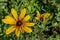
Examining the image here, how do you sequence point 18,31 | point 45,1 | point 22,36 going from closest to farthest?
point 18,31 < point 22,36 < point 45,1

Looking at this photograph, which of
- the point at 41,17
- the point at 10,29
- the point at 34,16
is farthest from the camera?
the point at 34,16

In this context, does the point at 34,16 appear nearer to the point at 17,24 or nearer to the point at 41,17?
the point at 41,17

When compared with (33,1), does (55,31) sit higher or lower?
lower

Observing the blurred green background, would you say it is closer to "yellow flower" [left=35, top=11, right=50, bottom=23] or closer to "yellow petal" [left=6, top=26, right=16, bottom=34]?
"yellow flower" [left=35, top=11, right=50, bottom=23]

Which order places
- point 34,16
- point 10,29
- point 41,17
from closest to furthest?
point 10,29
point 41,17
point 34,16

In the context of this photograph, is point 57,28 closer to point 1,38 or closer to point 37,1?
point 37,1

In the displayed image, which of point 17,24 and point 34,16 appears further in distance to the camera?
point 34,16

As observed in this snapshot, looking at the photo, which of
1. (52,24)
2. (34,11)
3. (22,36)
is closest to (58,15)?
(52,24)

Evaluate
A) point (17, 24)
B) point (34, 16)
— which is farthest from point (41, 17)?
point (17, 24)
